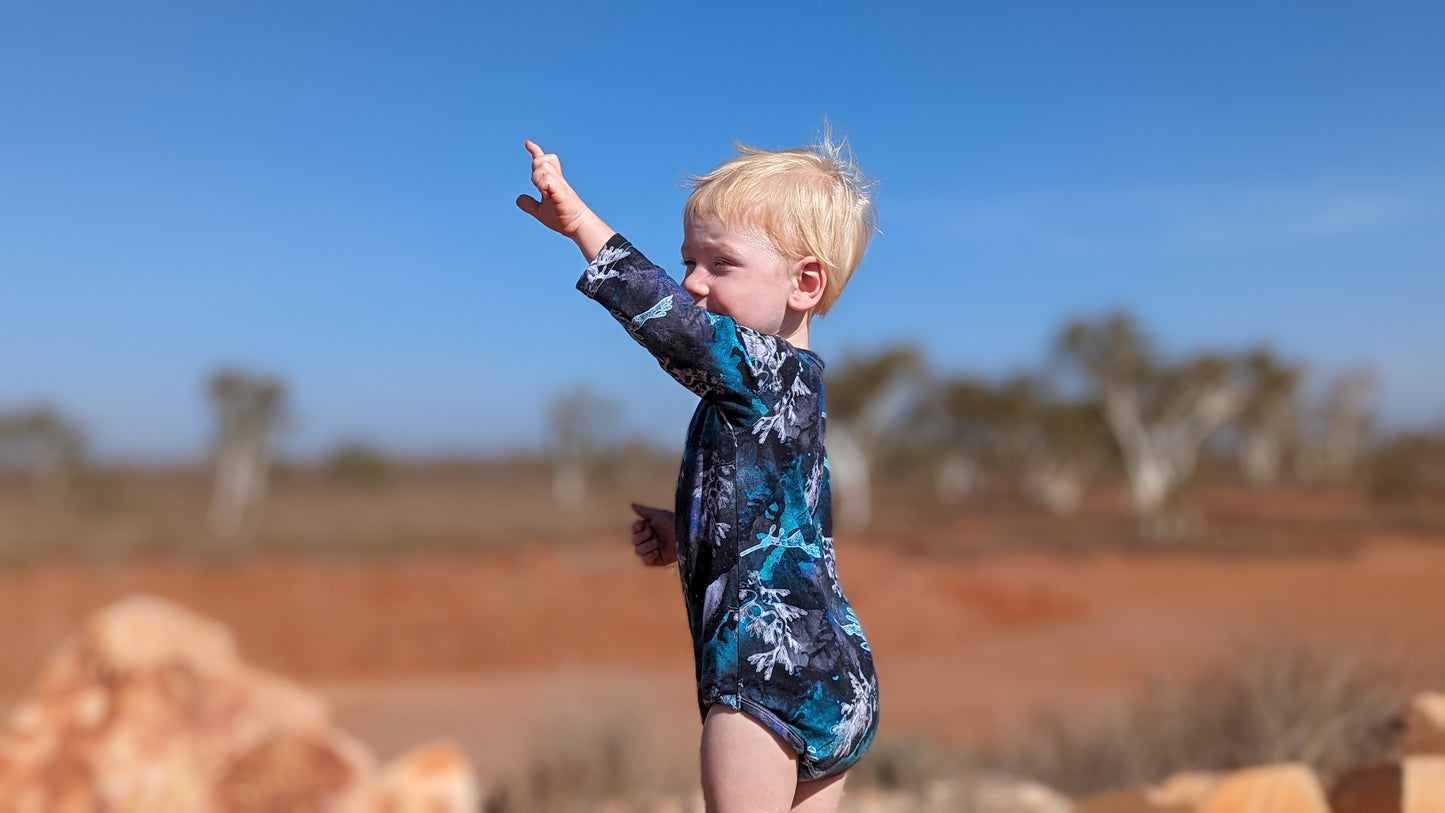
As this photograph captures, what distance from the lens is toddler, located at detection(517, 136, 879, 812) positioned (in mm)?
1515

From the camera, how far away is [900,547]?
22641 mm

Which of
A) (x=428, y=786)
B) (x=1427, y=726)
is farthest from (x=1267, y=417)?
(x=428, y=786)

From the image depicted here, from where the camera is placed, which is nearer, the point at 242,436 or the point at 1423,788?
the point at 1423,788

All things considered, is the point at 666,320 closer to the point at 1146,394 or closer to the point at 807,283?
the point at 807,283

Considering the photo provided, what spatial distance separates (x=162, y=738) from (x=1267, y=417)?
44.4 metres

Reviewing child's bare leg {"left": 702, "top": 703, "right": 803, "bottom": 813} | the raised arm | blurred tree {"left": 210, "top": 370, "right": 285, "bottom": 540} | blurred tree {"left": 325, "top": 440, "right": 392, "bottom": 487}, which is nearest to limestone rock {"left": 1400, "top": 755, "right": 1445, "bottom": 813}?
child's bare leg {"left": 702, "top": 703, "right": 803, "bottom": 813}

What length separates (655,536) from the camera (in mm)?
1871

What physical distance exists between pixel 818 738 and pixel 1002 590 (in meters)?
15.9

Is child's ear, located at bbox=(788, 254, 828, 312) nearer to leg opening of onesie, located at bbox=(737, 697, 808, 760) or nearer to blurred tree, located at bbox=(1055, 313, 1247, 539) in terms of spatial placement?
leg opening of onesie, located at bbox=(737, 697, 808, 760)

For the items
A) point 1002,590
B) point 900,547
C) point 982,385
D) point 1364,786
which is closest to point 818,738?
point 1364,786

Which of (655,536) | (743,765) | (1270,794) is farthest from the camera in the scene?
(1270,794)

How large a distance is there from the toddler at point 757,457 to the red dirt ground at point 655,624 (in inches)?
207

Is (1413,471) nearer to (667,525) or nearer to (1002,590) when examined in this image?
(1002,590)

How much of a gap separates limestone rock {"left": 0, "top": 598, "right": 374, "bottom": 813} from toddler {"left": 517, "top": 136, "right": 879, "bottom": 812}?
236 cm
